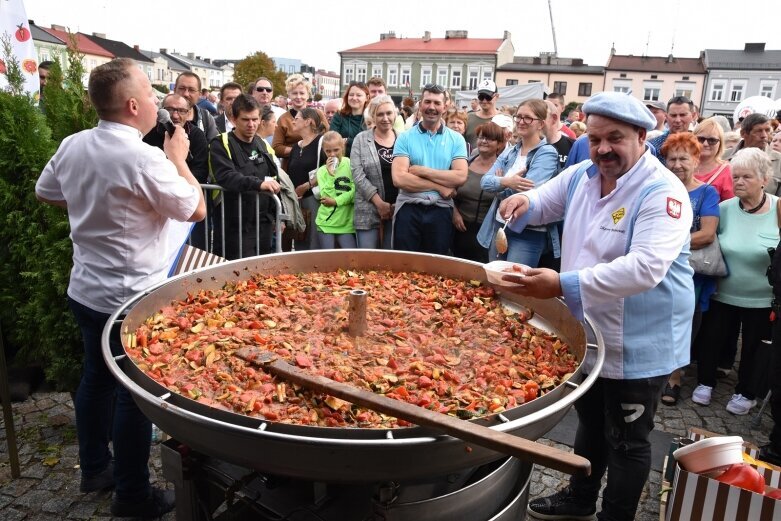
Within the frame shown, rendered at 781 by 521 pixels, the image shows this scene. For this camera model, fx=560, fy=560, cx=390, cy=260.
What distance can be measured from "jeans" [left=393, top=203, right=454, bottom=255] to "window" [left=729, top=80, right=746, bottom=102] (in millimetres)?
61368

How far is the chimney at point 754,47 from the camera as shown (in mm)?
57219

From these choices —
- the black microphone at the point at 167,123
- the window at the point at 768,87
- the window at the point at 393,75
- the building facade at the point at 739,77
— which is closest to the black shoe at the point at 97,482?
the black microphone at the point at 167,123

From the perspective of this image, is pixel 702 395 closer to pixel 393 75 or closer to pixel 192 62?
pixel 393 75

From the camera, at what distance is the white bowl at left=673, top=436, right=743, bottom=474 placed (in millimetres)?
2547

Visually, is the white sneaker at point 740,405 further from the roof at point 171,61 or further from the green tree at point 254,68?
the roof at point 171,61

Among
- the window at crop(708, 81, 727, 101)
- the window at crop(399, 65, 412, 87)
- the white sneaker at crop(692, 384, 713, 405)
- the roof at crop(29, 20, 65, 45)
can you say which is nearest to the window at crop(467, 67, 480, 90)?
the window at crop(399, 65, 412, 87)

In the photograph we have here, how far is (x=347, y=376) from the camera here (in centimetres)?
207

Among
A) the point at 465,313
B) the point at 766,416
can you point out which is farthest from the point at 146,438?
the point at 766,416

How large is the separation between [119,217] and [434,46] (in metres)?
70.1

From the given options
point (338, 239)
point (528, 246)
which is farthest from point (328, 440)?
point (338, 239)

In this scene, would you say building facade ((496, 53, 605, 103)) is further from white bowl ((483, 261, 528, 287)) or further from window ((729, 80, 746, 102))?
white bowl ((483, 261, 528, 287))

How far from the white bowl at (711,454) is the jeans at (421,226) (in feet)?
10.8

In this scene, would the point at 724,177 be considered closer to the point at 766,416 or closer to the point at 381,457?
the point at 766,416

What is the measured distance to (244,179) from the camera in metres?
5.16
